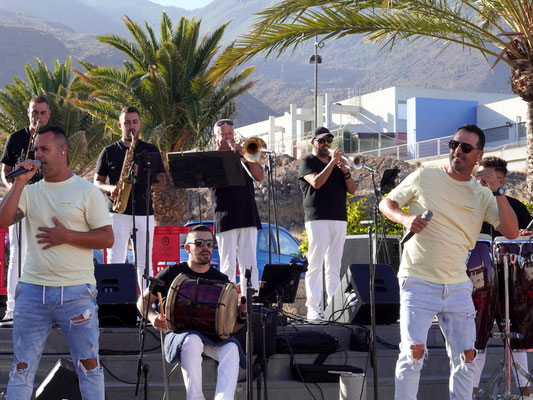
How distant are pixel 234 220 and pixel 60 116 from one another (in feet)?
51.1

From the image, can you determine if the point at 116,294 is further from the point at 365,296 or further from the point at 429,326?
the point at 429,326

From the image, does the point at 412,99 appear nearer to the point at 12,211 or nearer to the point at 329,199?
the point at 329,199

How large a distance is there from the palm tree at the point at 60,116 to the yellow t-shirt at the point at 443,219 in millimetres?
16191

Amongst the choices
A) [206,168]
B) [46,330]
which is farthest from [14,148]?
[46,330]

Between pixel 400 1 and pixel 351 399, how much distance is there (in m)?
6.14

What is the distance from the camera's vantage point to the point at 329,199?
8305 millimetres

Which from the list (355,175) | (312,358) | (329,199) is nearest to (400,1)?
(329,199)

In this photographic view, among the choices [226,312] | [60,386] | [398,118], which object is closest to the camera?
[60,386]

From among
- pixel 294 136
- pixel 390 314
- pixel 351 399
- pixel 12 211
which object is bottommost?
pixel 351 399

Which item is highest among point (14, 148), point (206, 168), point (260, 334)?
point (14, 148)

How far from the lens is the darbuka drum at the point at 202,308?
6.30 meters

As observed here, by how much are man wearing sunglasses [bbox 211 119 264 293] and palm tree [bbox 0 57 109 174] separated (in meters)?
13.4

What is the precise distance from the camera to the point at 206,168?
7574 millimetres

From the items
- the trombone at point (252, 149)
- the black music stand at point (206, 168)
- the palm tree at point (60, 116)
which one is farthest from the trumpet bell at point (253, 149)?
the palm tree at point (60, 116)
